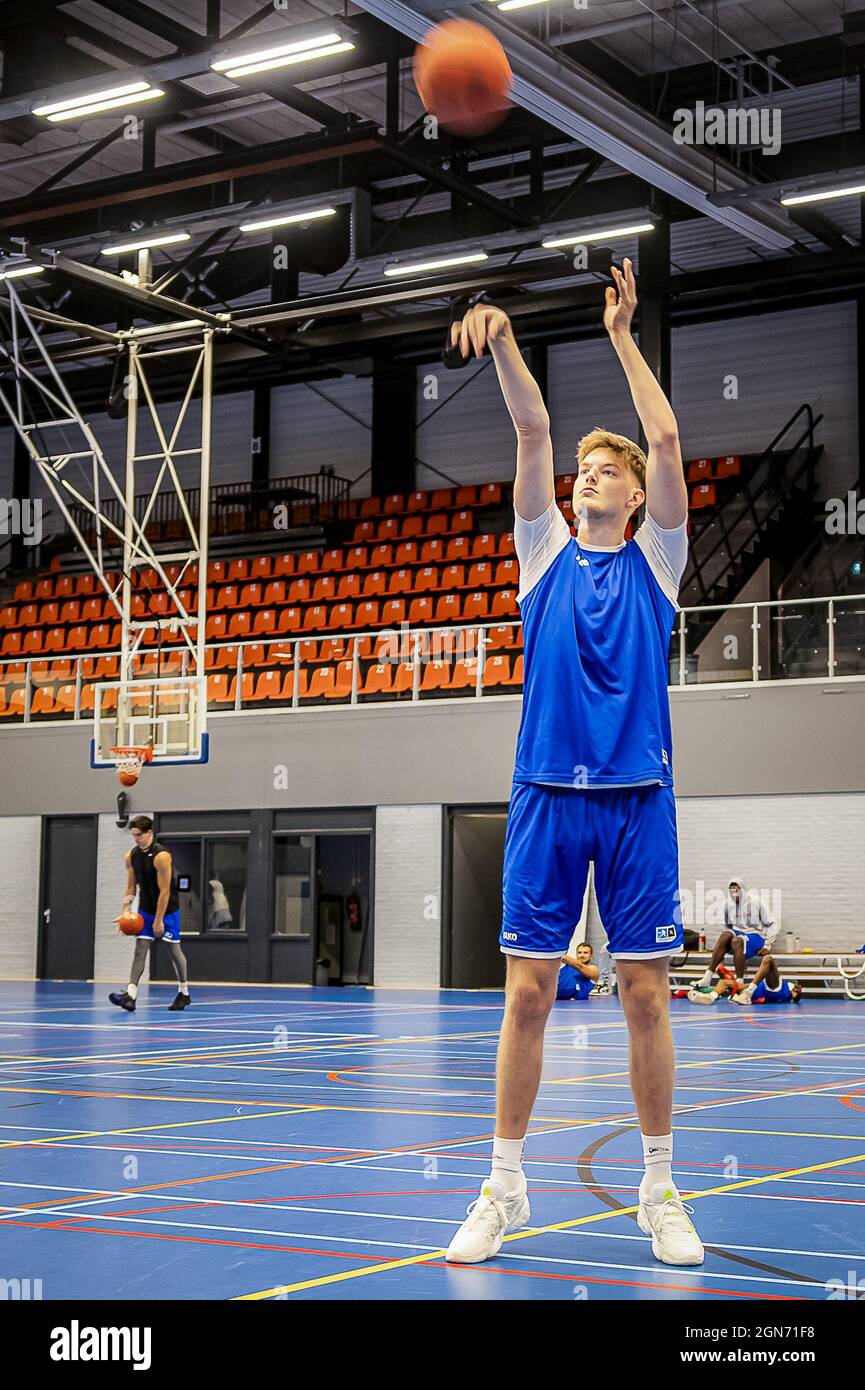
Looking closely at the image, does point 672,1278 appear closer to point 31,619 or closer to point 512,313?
point 512,313

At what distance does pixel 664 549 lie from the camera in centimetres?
492

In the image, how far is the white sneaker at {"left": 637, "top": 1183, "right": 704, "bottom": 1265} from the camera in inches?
174

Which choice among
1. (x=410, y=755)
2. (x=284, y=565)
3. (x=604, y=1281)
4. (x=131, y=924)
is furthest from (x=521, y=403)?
(x=284, y=565)

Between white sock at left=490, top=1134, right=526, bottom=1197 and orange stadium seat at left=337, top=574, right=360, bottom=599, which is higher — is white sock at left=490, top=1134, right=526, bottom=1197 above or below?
below

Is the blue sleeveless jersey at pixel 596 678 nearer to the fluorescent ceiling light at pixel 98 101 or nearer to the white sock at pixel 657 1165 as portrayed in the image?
the white sock at pixel 657 1165

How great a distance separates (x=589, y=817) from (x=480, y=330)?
4.70 feet

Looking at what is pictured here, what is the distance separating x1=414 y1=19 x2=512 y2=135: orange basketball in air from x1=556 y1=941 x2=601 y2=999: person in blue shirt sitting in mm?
14353

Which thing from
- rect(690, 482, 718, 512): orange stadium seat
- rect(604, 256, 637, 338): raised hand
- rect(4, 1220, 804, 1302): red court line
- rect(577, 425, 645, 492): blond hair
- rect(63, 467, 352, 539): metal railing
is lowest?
rect(4, 1220, 804, 1302): red court line

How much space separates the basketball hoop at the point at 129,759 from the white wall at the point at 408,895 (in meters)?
5.22

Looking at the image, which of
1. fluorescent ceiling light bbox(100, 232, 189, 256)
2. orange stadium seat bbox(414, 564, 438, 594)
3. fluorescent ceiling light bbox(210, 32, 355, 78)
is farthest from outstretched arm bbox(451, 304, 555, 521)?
orange stadium seat bbox(414, 564, 438, 594)

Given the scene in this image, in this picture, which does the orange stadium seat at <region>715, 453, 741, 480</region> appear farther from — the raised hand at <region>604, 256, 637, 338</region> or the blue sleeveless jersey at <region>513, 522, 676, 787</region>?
Result: the blue sleeveless jersey at <region>513, 522, 676, 787</region>

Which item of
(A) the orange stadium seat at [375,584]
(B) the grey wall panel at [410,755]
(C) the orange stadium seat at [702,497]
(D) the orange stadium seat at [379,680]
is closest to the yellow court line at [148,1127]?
(B) the grey wall panel at [410,755]

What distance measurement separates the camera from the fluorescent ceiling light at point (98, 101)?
17609mm
